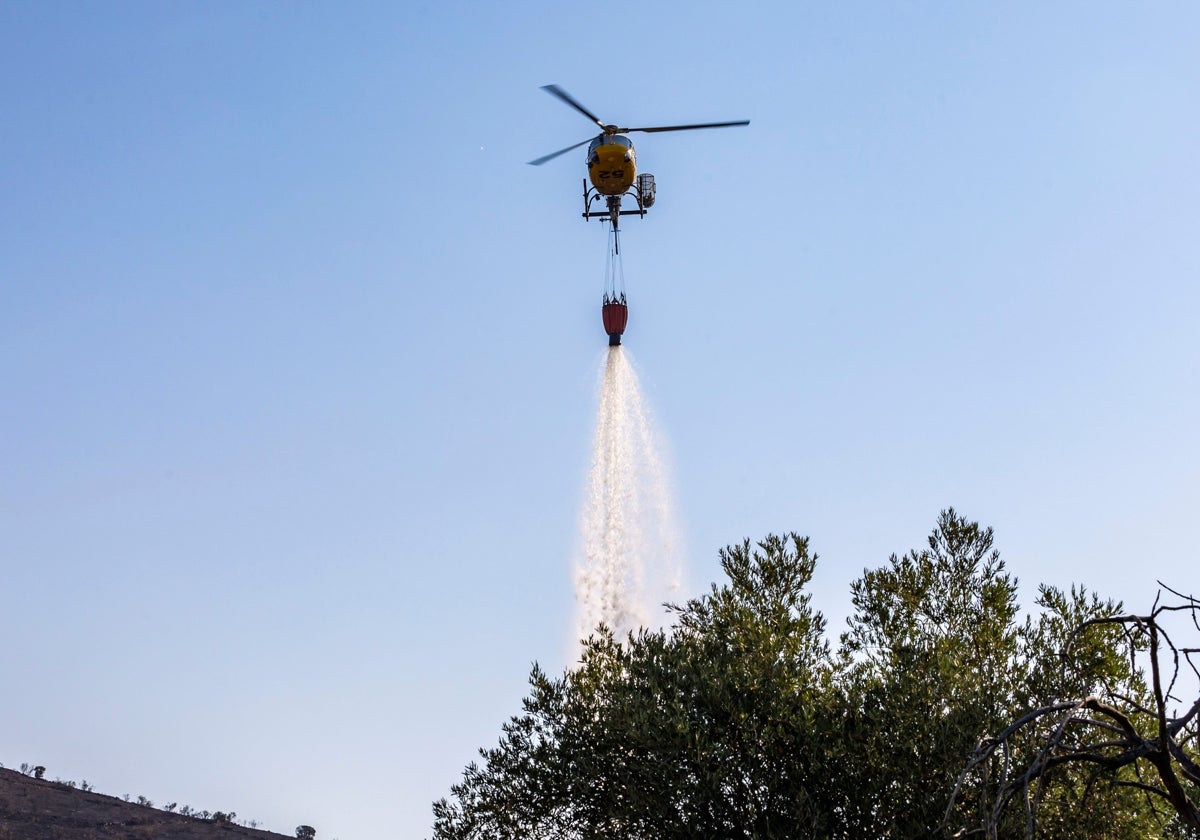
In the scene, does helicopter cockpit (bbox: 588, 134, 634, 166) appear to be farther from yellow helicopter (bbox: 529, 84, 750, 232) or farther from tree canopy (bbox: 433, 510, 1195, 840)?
tree canopy (bbox: 433, 510, 1195, 840)

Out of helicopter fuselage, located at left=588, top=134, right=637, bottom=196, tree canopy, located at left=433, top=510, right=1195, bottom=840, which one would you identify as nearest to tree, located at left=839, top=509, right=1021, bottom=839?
tree canopy, located at left=433, top=510, right=1195, bottom=840

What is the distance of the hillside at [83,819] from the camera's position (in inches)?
2184

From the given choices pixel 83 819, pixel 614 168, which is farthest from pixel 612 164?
pixel 83 819

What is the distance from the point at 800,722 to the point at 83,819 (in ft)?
169

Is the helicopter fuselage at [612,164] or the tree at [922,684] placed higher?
the helicopter fuselage at [612,164]

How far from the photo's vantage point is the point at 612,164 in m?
43.7

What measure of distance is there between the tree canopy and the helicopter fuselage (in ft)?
76.3

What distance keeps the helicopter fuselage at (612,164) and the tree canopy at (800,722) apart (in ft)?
76.3

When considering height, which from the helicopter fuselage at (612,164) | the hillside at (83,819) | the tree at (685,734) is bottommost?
the tree at (685,734)

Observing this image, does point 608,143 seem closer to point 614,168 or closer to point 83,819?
point 614,168

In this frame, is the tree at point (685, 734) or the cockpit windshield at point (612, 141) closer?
the tree at point (685, 734)

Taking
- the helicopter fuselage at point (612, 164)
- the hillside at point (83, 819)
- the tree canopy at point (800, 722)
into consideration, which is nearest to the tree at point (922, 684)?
the tree canopy at point (800, 722)

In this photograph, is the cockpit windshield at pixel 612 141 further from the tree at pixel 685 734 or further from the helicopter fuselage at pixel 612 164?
the tree at pixel 685 734

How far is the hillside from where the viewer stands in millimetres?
55469
